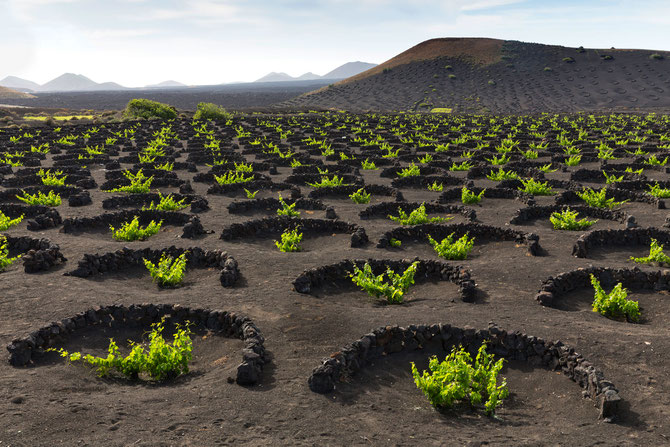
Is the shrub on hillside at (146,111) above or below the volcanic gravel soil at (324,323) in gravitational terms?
above

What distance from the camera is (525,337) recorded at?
7852 millimetres

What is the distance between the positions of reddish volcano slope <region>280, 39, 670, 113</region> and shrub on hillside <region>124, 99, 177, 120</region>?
36.0 metres

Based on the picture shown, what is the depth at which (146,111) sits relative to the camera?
206ft

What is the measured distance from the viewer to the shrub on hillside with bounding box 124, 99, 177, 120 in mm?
62312

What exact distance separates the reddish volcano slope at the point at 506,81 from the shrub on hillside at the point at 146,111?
3597 centimetres

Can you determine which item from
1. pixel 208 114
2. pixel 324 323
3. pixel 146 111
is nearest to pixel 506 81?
pixel 208 114

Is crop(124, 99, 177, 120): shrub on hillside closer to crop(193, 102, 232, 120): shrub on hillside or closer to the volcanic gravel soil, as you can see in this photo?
crop(193, 102, 232, 120): shrub on hillside

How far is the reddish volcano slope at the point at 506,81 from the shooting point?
3666 inches

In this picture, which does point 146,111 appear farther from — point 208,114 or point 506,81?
point 506,81

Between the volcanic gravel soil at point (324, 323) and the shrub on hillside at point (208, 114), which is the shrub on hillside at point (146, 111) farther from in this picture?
the volcanic gravel soil at point (324, 323)

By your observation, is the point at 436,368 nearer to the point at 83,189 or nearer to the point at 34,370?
the point at 34,370

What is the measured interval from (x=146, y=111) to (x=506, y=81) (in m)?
75.8

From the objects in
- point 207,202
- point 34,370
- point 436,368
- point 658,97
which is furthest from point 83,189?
point 658,97

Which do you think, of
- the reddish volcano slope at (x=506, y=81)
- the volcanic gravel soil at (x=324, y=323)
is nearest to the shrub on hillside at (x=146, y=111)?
the reddish volcano slope at (x=506, y=81)
